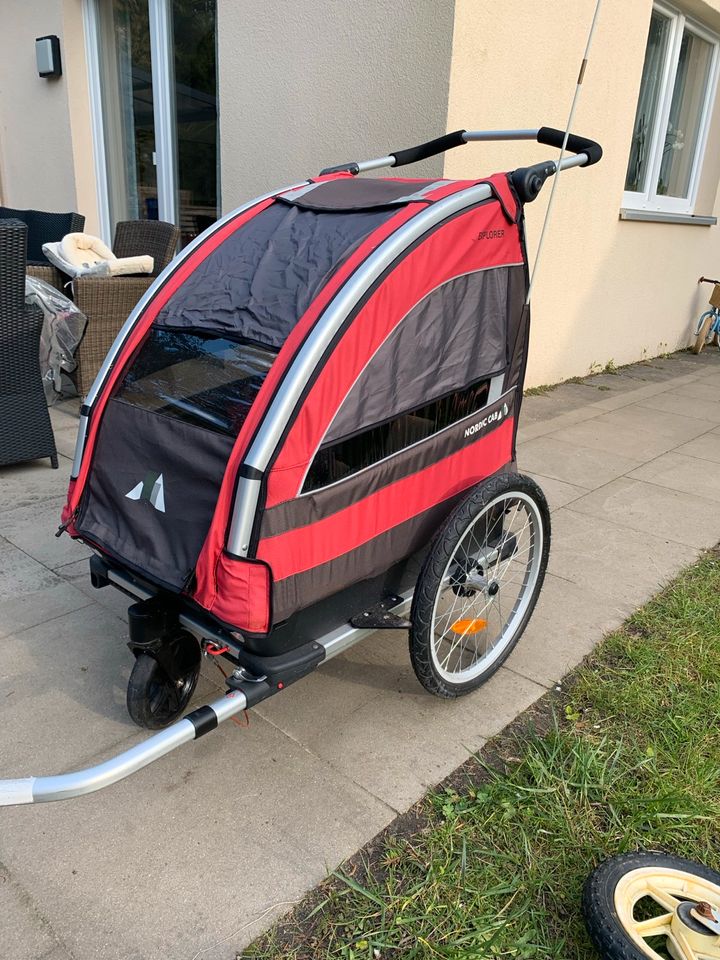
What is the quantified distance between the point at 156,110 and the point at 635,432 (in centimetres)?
509

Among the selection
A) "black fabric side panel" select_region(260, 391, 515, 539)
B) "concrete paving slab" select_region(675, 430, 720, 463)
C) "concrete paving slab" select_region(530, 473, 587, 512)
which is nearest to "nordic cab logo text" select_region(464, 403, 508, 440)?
"black fabric side panel" select_region(260, 391, 515, 539)

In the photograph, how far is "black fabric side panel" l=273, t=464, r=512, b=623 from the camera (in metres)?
1.93

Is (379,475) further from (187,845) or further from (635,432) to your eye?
(635,432)

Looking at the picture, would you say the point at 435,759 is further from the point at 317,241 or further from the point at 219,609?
the point at 317,241

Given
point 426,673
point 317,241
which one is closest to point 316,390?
point 317,241

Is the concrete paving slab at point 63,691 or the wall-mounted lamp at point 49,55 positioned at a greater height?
the wall-mounted lamp at point 49,55

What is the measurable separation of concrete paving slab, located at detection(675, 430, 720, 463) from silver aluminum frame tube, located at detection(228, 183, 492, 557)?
3.81 m

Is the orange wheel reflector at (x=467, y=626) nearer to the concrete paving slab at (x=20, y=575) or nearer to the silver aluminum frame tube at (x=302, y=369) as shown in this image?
the silver aluminum frame tube at (x=302, y=369)

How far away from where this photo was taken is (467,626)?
8.32ft

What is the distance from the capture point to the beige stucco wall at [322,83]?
185 inches

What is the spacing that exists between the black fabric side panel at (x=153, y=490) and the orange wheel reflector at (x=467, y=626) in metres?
0.96

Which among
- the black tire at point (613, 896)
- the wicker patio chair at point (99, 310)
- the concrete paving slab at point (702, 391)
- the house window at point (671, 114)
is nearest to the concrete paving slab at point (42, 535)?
the wicker patio chair at point (99, 310)

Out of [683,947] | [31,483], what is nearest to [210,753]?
[683,947]

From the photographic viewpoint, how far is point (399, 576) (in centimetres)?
237
